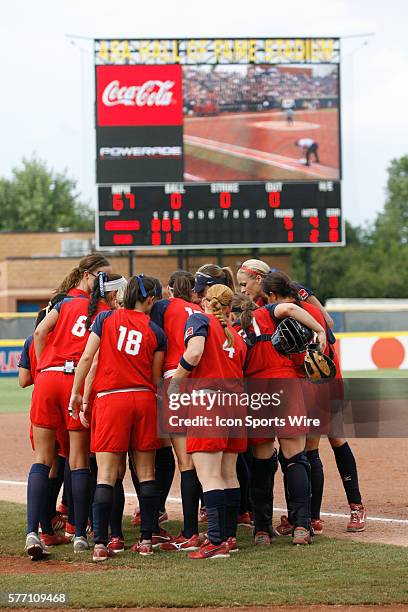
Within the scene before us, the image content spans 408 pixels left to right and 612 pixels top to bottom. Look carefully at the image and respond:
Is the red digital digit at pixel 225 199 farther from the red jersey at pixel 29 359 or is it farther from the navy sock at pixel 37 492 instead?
the navy sock at pixel 37 492

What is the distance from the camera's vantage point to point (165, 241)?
81.4ft

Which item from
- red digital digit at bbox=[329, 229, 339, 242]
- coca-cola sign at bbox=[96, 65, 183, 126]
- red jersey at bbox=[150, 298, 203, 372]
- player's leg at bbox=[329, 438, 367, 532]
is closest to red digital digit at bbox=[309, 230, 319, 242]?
red digital digit at bbox=[329, 229, 339, 242]

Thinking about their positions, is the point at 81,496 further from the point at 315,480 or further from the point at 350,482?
the point at 350,482

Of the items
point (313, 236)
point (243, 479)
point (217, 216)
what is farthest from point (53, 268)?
point (243, 479)

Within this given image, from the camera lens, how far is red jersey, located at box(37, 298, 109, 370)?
23.4ft

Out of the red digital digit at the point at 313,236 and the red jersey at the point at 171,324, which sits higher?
the red digital digit at the point at 313,236

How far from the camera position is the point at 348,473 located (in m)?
7.75

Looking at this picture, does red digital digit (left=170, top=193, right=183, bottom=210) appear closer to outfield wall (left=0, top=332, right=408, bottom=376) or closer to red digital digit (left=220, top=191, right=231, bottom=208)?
red digital digit (left=220, top=191, right=231, bottom=208)

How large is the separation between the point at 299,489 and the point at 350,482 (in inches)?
32.6

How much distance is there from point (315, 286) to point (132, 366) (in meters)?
63.3

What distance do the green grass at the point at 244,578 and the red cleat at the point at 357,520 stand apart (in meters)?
0.45

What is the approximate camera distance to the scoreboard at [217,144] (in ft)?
81.5

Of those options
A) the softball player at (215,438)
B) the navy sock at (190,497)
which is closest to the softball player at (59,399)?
the navy sock at (190,497)

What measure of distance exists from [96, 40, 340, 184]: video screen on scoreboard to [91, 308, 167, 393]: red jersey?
18.2 metres
